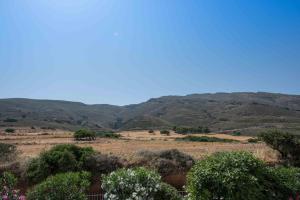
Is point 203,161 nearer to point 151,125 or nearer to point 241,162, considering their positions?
point 241,162

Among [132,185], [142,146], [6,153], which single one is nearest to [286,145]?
[6,153]

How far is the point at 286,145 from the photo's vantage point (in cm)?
3312

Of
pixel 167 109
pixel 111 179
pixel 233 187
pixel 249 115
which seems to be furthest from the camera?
pixel 167 109

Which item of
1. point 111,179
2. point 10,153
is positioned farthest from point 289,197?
point 10,153

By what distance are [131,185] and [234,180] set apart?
122 inches

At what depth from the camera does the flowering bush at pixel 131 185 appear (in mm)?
13422

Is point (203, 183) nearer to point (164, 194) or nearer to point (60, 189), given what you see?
point (164, 194)

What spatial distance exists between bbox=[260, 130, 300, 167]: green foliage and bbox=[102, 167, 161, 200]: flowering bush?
20.4m

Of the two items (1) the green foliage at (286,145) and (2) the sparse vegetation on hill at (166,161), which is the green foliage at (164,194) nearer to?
(2) the sparse vegetation on hill at (166,161)

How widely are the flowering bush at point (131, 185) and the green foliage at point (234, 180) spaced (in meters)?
1.23

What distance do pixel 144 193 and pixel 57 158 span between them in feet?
41.0

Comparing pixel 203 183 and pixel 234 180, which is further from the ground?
pixel 234 180

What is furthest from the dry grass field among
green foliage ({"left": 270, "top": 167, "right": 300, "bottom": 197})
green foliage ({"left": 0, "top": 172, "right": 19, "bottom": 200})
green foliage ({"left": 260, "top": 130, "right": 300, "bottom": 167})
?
green foliage ({"left": 0, "top": 172, "right": 19, "bottom": 200})

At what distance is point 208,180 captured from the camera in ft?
43.5
